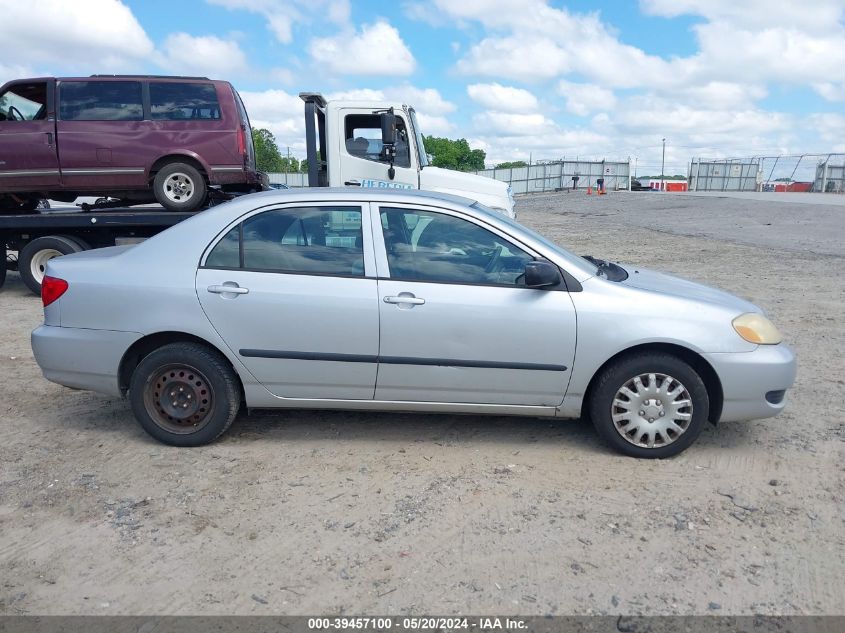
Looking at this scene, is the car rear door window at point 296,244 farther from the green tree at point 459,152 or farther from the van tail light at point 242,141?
the green tree at point 459,152

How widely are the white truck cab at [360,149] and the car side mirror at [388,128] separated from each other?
0.34 metres

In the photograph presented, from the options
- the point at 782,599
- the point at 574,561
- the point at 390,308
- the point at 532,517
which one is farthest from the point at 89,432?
the point at 782,599

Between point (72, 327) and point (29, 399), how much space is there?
1402 millimetres

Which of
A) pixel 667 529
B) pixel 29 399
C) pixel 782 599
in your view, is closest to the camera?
pixel 782 599

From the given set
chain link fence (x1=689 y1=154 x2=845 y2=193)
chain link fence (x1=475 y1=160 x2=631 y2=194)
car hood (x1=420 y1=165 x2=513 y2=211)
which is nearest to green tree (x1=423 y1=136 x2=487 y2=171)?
chain link fence (x1=475 y1=160 x2=631 y2=194)

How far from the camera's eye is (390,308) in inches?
168

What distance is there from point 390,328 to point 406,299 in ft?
0.65

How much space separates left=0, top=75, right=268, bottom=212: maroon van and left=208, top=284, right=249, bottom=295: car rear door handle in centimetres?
568

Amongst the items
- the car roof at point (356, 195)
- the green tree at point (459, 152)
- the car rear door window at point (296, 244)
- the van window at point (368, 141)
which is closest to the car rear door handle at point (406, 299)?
the car rear door window at point (296, 244)

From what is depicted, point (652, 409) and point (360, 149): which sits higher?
point (360, 149)

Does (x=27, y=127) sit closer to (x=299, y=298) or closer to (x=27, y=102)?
(x=27, y=102)

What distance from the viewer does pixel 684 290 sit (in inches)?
180

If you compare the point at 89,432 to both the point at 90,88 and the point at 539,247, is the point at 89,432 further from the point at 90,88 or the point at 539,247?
the point at 90,88

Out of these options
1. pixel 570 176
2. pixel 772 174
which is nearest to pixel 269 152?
pixel 570 176
